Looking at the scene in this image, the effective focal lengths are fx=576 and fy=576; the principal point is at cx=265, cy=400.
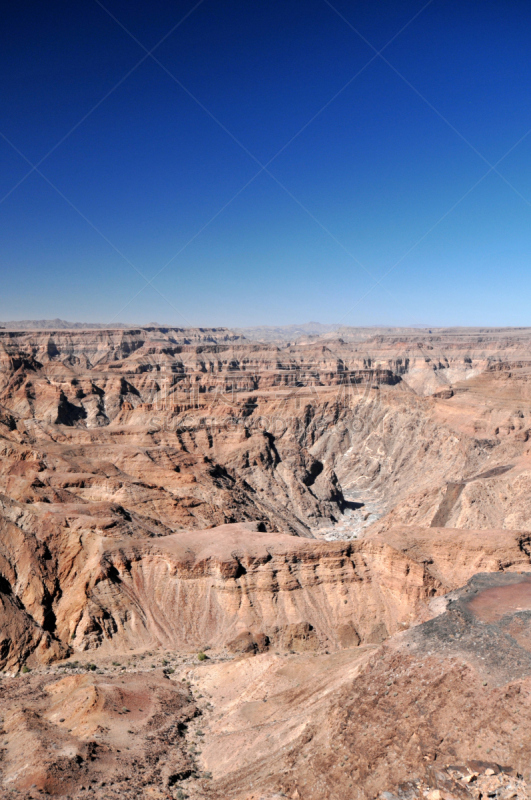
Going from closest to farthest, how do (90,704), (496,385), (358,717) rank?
(358,717) < (90,704) < (496,385)

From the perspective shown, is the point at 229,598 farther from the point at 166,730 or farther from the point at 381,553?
the point at 166,730

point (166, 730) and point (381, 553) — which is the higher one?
point (381, 553)

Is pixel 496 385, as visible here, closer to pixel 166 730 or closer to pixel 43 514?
pixel 43 514

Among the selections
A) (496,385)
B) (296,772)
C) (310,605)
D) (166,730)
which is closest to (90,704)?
(166,730)

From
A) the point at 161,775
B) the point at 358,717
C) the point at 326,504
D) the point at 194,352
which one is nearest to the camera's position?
the point at 358,717

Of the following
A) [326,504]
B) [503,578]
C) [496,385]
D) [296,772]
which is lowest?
[326,504]

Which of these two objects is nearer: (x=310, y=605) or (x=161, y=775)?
(x=161, y=775)

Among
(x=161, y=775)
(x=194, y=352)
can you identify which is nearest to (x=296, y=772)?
(x=161, y=775)
